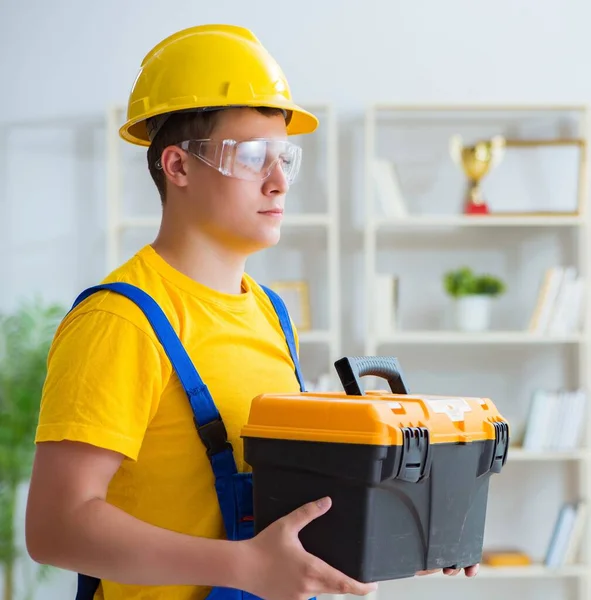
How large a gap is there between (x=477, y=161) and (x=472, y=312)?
0.60 m

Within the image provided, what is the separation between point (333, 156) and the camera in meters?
3.69

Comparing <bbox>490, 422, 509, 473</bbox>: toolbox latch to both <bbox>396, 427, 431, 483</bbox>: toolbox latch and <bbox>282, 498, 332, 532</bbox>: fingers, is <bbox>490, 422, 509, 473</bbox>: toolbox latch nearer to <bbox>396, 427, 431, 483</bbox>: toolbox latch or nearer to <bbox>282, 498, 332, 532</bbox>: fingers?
<bbox>396, 427, 431, 483</bbox>: toolbox latch

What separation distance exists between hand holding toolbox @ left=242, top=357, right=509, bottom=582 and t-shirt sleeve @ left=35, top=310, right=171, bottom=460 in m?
0.13

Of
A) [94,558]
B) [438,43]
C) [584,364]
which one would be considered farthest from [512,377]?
[94,558]

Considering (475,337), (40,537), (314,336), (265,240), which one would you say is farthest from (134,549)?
(475,337)

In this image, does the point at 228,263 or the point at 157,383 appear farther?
the point at 228,263

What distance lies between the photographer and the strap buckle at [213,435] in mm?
1144

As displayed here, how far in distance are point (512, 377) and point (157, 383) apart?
9.91 ft

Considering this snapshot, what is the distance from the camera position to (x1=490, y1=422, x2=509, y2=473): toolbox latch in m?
1.17

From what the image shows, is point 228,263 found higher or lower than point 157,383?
higher

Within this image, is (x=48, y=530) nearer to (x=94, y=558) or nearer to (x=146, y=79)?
(x=94, y=558)

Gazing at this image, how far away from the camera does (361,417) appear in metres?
1.02

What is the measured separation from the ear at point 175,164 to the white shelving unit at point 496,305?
2653 millimetres

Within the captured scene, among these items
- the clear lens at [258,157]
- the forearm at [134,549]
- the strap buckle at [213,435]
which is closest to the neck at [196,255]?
the clear lens at [258,157]
